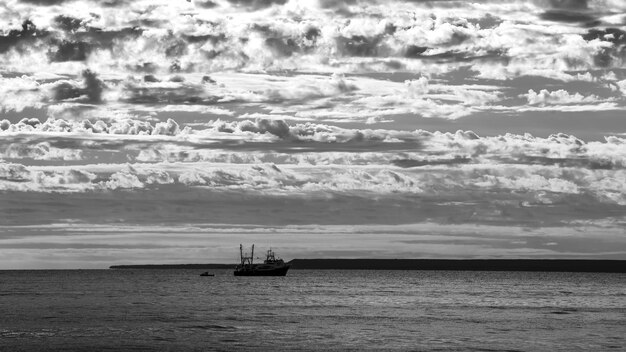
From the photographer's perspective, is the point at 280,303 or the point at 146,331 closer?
the point at 146,331

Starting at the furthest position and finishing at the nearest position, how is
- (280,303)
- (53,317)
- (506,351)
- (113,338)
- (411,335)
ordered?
(280,303) → (53,317) → (411,335) → (113,338) → (506,351)

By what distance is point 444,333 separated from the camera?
340 ft

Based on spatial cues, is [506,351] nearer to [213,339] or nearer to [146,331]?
[213,339]

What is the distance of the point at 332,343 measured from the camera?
91.5 m

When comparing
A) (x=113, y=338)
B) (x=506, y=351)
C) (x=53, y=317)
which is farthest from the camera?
(x=53, y=317)

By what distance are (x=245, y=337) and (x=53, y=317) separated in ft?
118

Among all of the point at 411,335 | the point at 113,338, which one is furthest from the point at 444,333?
the point at 113,338

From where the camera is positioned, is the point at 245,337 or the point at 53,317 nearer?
the point at 245,337

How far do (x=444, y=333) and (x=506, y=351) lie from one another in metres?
17.9

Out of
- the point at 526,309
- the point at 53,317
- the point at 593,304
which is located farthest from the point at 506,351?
the point at 593,304

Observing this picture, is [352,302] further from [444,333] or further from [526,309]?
[444,333]

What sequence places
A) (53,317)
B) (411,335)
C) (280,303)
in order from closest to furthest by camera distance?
(411,335)
(53,317)
(280,303)

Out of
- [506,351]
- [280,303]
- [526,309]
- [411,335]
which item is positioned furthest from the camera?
[280,303]

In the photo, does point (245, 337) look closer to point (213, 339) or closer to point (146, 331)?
point (213, 339)
